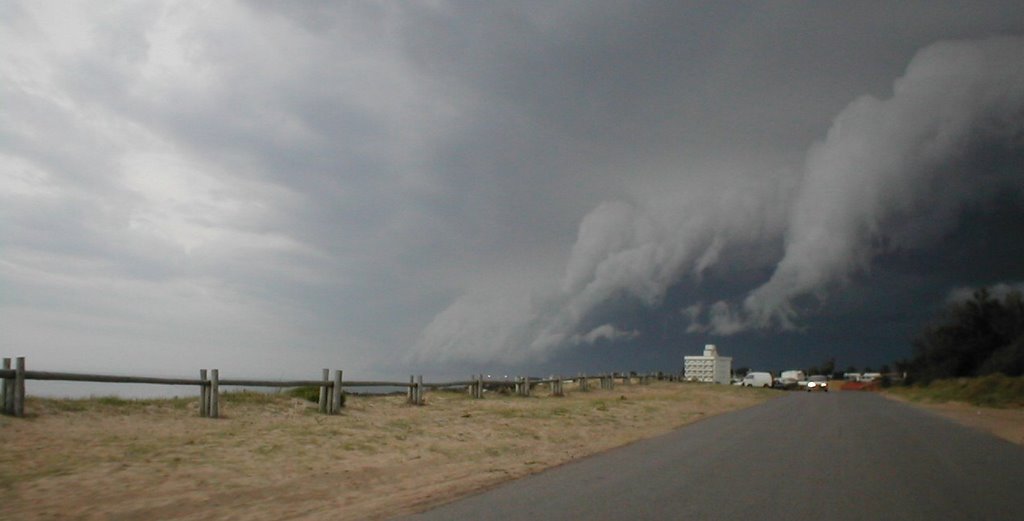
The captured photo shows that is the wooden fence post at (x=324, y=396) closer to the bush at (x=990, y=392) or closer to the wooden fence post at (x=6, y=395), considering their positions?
the wooden fence post at (x=6, y=395)

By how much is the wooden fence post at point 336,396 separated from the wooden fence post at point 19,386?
8293 mm

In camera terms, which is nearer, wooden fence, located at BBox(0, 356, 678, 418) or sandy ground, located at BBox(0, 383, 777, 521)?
sandy ground, located at BBox(0, 383, 777, 521)

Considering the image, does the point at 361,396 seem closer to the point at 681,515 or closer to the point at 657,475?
the point at 657,475

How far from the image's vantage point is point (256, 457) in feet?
42.6

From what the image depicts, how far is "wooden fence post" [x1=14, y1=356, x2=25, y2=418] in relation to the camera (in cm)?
1473

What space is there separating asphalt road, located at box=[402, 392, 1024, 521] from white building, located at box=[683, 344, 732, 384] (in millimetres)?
77666

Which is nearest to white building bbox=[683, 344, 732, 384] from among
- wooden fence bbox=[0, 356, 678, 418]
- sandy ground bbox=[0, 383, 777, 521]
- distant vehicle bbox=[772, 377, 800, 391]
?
distant vehicle bbox=[772, 377, 800, 391]

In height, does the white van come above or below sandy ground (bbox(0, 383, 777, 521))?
below

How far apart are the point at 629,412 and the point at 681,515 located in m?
22.4

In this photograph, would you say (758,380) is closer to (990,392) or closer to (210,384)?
(990,392)

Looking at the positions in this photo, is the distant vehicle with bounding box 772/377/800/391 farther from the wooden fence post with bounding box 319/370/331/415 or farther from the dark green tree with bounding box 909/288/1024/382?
the wooden fence post with bounding box 319/370/331/415

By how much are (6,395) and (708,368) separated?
88209 mm

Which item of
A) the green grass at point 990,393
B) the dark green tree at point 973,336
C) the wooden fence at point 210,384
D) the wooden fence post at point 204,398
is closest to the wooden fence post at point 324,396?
the wooden fence at point 210,384

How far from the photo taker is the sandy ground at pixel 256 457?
939 centimetres
